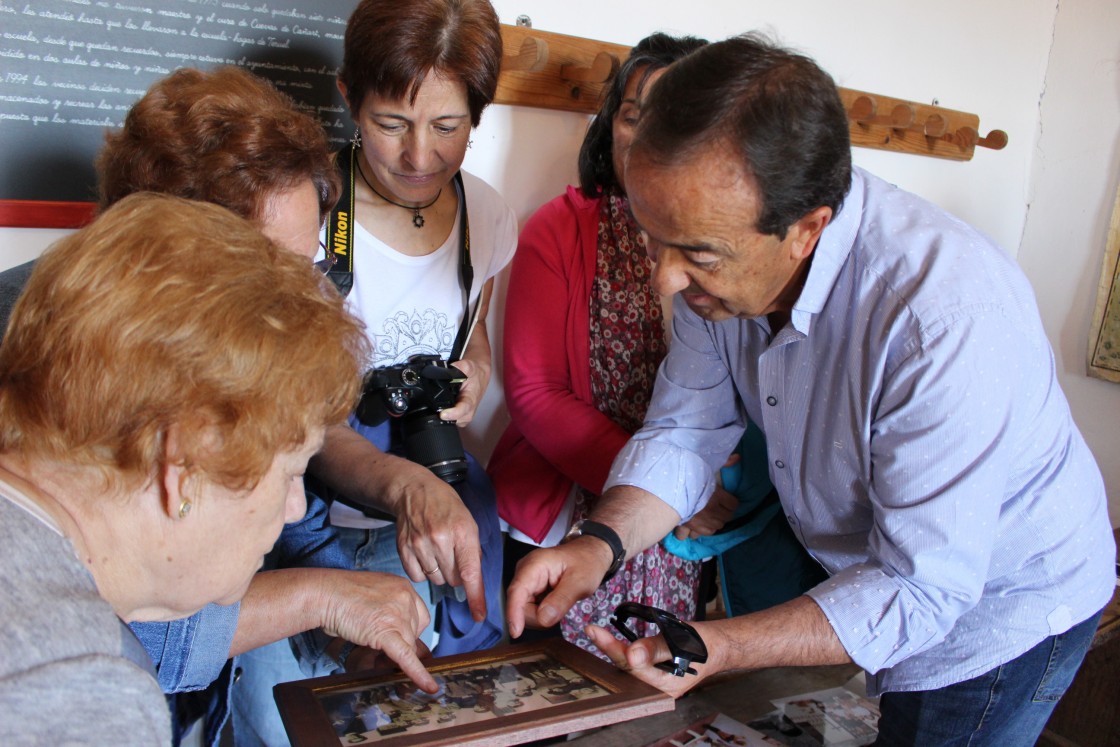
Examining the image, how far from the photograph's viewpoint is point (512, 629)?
49.8 inches

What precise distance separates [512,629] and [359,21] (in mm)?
943

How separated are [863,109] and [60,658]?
2249 millimetres

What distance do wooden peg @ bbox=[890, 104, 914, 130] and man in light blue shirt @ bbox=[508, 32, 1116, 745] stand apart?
52.2 inches

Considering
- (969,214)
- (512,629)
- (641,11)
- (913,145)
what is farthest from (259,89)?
(969,214)

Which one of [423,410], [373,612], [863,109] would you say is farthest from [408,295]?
[863,109]

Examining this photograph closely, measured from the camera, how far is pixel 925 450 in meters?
1.17

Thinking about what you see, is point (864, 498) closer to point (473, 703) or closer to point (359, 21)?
point (473, 703)

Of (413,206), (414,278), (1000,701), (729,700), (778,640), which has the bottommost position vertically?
(729,700)

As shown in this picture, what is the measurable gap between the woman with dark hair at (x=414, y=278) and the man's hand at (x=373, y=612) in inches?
4.4

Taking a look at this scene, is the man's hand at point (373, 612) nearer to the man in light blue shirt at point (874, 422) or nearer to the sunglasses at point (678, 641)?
the man in light blue shirt at point (874, 422)

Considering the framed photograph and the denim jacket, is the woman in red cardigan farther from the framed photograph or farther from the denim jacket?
the framed photograph

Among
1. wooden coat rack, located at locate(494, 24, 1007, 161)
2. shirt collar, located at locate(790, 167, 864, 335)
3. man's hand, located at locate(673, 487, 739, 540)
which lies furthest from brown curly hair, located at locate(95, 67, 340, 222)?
man's hand, located at locate(673, 487, 739, 540)

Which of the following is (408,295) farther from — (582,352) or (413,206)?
(582,352)

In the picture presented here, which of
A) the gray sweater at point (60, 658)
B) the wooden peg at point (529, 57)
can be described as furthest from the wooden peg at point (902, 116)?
the gray sweater at point (60, 658)
